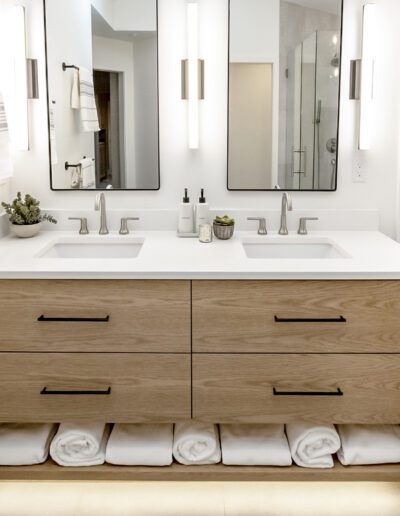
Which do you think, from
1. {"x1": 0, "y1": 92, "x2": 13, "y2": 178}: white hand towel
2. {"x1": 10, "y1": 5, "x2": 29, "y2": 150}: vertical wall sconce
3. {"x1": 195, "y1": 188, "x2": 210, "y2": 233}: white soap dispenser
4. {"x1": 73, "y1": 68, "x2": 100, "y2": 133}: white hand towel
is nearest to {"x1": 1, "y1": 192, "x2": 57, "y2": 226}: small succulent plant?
{"x1": 0, "y1": 92, "x2": 13, "y2": 178}: white hand towel

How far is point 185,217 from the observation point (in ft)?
8.97

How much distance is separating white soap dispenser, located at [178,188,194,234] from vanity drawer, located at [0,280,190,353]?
56cm

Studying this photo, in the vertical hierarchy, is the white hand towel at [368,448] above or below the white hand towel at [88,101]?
below

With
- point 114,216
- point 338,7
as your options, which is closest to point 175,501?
point 114,216

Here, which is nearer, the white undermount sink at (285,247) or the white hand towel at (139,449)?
the white hand towel at (139,449)

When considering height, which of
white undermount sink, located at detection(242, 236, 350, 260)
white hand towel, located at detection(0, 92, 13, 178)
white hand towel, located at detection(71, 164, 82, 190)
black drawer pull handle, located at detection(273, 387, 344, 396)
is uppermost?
white hand towel, located at detection(0, 92, 13, 178)

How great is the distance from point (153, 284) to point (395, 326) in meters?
0.82

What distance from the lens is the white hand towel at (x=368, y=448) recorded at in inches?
92.6

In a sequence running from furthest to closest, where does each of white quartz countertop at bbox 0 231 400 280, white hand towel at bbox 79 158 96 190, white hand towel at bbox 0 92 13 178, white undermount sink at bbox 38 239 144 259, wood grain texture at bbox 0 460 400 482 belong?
white hand towel at bbox 79 158 96 190 < white undermount sink at bbox 38 239 144 259 < white hand towel at bbox 0 92 13 178 < wood grain texture at bbox 0 460 400 482 < white quartz countertop at bbox 0 231 400 280

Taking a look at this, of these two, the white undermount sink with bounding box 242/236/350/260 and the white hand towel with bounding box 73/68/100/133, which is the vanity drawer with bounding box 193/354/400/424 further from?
the white hand towel with bounding box 73/68/100/133

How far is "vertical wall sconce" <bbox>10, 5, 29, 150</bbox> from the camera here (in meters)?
2.72

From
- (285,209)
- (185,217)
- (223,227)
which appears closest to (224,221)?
(223,227)

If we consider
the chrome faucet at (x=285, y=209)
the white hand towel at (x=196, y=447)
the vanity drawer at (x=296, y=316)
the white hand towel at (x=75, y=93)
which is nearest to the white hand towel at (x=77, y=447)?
the white hand towel at (x=196, y=447)

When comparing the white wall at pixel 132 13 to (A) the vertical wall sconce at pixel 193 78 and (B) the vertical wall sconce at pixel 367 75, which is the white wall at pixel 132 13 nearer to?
(A) the vertical wall sconce at pixel 193 78
